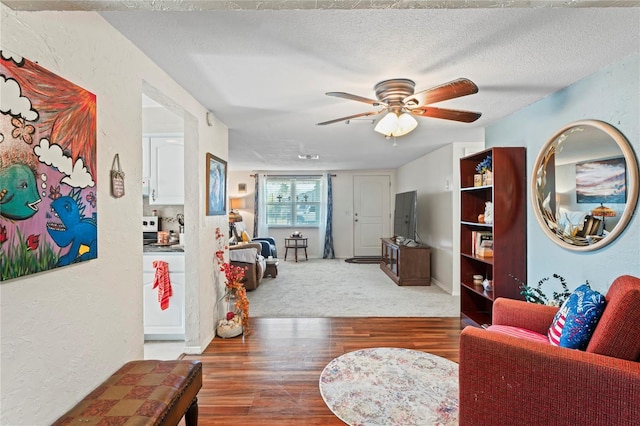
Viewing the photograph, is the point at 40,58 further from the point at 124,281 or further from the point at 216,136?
the point at 216,136

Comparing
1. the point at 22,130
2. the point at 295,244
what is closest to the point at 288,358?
the point at 22,130

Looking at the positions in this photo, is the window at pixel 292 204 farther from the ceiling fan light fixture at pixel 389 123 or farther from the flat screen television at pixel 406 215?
the ceiling fan light fixture at pixel 389 123

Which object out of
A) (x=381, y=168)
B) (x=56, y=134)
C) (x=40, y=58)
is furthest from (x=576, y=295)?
(x=381, y=168)

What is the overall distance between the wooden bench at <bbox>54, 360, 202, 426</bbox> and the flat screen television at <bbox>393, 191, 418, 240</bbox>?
4.23 meters

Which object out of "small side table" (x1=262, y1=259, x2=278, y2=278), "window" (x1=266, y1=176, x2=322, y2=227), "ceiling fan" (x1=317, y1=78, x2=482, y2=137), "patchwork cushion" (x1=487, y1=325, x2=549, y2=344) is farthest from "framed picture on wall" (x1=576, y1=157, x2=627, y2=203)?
"window" (x1=266, y1=176, x2=322, y2=227)

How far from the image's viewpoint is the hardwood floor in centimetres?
189

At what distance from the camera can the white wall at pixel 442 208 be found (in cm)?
424

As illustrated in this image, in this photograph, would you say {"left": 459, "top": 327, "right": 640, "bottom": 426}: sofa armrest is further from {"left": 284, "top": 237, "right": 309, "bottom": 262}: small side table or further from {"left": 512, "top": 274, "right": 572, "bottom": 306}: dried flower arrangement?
{"left": 284, "top": 237, "right": 309, "bottom": 262}: small side table

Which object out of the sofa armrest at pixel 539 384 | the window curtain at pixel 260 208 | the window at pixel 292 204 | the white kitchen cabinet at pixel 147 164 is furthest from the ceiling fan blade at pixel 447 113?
the window curtain at pixel 260 208

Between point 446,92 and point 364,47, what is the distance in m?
0.55

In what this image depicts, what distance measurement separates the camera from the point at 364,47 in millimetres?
1656

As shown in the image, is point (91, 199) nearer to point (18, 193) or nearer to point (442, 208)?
point (18, 193)

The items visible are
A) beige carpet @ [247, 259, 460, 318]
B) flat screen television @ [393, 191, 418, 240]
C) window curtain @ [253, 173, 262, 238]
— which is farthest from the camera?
window curtain @ [253, 173, 262, 238]

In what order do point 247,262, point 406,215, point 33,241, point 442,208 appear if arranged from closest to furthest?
point 33,241
point 247,262
point 442,208
point 406,215
